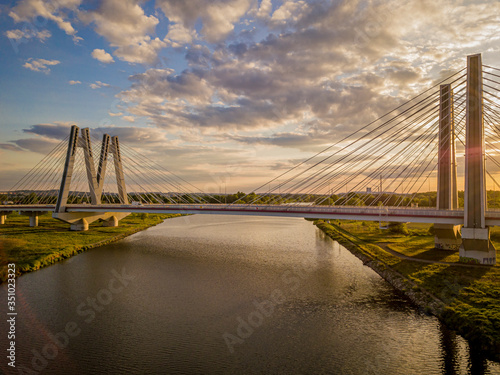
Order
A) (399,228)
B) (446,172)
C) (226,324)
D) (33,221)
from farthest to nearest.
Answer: (33,221), (399,228), (446,172), (226,324)

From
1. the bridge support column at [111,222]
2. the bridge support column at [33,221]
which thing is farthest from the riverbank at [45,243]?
the bridge support column at [33,221]

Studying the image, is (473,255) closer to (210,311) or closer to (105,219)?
(210,311)

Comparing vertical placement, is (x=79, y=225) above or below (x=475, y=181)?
below

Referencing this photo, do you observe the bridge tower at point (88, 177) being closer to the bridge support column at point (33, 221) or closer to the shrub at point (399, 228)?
the bridge support column at point (33, 221)

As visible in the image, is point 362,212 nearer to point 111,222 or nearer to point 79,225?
point 79,225

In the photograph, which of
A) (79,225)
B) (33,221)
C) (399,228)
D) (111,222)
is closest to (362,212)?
(399,228)

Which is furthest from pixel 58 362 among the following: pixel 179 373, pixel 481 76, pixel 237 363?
pixel 481 76
